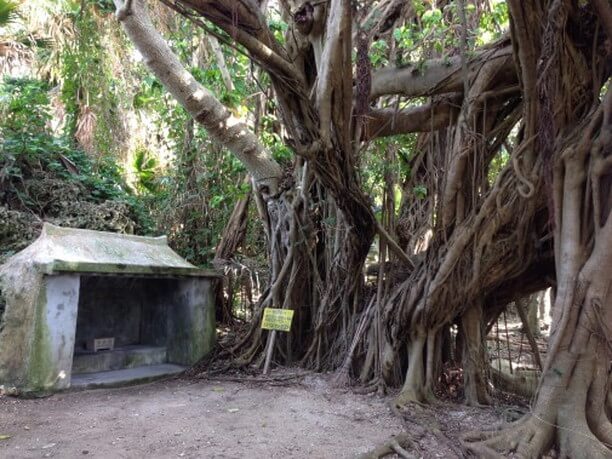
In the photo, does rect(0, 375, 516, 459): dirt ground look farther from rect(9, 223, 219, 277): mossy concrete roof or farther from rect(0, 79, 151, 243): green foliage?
rect(0, 79, 151, 243): green foliage

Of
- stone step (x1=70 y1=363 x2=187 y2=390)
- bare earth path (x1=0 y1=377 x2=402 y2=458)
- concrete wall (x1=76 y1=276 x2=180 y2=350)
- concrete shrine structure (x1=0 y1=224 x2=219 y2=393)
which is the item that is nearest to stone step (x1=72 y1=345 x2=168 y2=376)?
concrete shrine structure (x1=0 y1=224 x2=219 y2=393)

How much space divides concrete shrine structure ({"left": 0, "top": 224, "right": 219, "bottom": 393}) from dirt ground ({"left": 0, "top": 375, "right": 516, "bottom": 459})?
37 cm

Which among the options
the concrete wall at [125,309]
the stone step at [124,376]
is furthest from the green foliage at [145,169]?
the stone step at [124,376]

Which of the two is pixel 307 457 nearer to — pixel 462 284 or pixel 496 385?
pixel 462 284

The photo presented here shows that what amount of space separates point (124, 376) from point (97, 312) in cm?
119

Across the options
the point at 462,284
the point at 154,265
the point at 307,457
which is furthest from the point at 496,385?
the point at 154,265

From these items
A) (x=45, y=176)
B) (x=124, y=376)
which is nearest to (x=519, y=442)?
(x=124, y=376)

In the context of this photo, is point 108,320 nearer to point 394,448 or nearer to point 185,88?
point 185,88

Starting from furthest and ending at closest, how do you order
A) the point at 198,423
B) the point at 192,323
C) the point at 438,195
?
1. the point at 192,323
2. the point at 438,195
3. the point at 198,423

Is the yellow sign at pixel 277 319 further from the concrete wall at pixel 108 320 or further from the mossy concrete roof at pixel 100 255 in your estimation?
the mossy concrete roof at pixel 100 255

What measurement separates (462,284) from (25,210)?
5.15m

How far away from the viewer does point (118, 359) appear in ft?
18.1

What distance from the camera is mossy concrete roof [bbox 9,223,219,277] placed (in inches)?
178

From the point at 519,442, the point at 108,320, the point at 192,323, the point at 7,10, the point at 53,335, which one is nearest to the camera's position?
the point at 519,442
